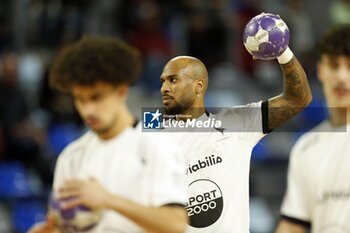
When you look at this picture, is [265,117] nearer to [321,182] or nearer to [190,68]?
[190,68]

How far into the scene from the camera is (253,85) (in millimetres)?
11250

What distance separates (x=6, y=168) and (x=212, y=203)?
6.92 m

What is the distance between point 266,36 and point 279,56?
276mm

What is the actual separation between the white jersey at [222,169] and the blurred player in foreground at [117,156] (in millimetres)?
480

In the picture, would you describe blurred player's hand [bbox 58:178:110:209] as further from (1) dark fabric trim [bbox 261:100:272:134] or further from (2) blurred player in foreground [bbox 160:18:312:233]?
(1) dark fabric trim [bbox 261:100:272:134]

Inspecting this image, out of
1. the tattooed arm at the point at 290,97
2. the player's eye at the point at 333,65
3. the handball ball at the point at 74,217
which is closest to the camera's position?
the handball ball at the point at 74,217

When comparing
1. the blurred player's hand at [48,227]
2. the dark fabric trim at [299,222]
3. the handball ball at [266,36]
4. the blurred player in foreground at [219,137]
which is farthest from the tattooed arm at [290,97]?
A: the blurred player's hand at [48,227]

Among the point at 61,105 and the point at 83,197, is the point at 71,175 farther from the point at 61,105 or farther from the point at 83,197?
the point at 61,105

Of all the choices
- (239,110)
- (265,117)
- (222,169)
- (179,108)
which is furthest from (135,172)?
(265,117)

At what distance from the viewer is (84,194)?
14.1 feet

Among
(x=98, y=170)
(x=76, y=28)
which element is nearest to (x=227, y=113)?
(x=98, y=170)

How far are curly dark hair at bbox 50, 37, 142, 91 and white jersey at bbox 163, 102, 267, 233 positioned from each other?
61 cm

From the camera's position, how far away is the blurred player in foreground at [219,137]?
5047mm

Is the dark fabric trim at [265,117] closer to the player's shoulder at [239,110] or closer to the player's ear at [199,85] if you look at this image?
the player's shoulder at [239,110]
